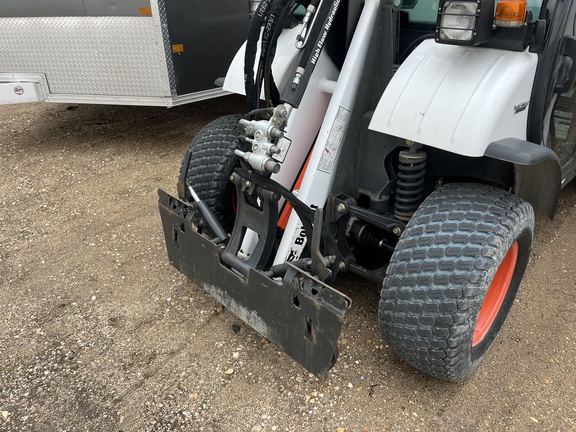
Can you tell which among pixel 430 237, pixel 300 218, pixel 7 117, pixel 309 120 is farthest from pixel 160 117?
pixel 430 237

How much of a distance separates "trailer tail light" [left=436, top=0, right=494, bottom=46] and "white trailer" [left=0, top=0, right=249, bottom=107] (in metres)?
3.03

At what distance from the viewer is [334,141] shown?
237 centimetres

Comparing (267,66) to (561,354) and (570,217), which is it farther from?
(570,217)

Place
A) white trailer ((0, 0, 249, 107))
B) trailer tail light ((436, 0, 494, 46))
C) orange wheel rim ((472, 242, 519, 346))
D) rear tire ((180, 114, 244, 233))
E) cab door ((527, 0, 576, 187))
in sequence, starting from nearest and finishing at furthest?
trailer tail light ((436, 0, 494, 46)), cab door ((527, 0, 576, 187)), orange wheel rim ((472, 242, 519, 346)), rear tire ((180, 114, 244, 233)), white trailer ((0, 0, 249, 107))

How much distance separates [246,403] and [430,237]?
1.12 meters

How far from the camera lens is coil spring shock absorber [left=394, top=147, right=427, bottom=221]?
225 centimetres

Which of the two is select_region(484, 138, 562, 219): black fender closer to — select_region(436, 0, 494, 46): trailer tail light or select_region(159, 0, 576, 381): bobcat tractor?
select_region(159, 0, 576, 381): bobcat tractor

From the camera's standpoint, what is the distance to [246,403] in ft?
7.43

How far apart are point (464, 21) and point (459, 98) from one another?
300mm

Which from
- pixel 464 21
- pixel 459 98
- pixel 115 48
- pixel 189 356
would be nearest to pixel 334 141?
pixel 459 98

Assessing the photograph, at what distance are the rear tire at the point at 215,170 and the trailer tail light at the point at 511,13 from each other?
1.52m

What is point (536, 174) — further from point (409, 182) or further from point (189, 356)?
point (189, 356)

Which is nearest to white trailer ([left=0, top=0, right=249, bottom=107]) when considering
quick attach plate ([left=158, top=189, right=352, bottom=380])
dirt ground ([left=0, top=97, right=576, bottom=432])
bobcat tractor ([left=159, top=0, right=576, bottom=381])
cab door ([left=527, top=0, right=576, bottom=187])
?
dirt ground ([left=0, top=97, right=576, bottom=432])

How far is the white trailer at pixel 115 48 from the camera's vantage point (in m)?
4.51
